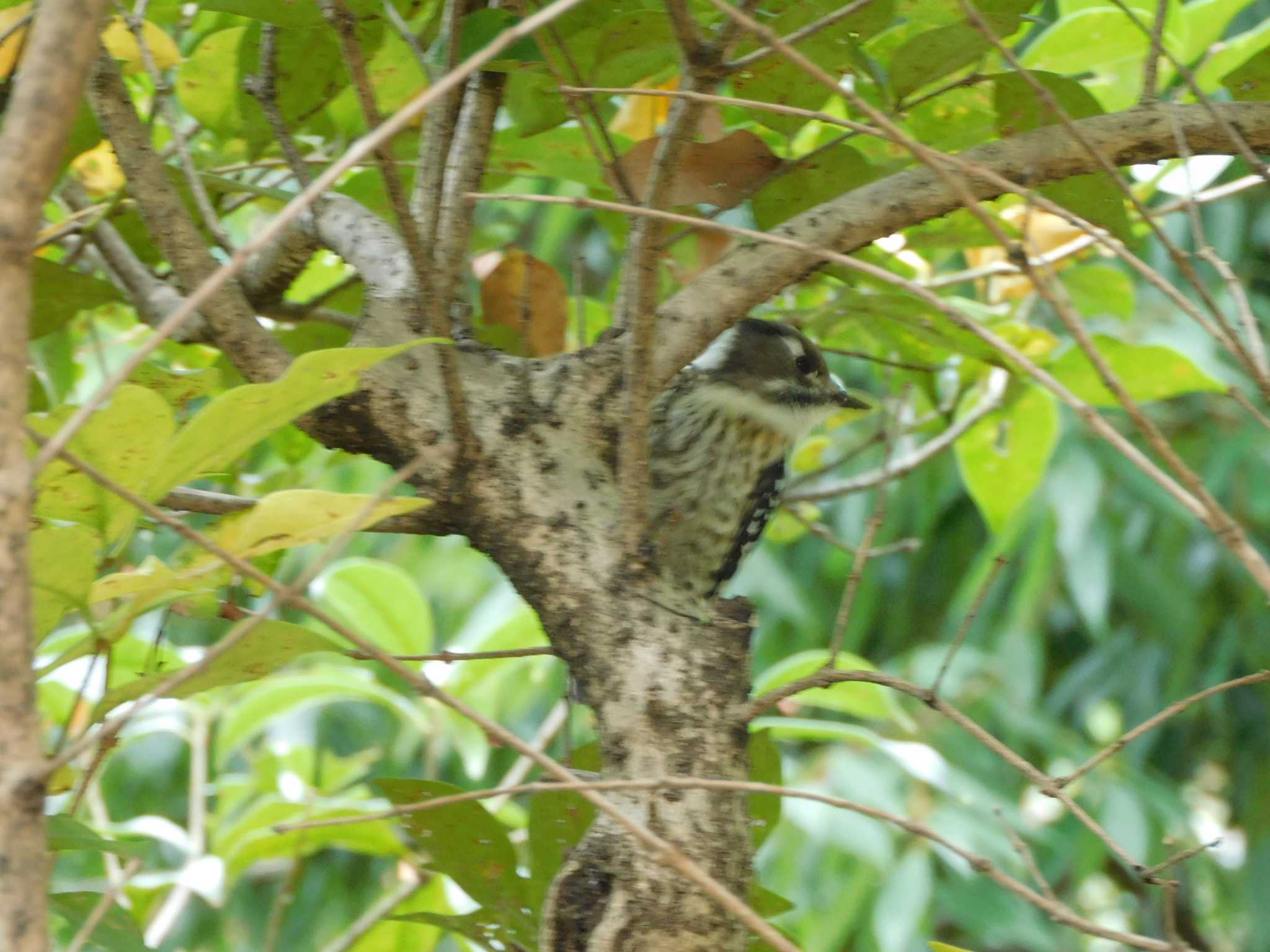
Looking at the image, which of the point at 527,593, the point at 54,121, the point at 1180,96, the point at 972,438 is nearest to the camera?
the point at 54,121

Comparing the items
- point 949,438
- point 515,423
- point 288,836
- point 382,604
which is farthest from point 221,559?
point 949,438

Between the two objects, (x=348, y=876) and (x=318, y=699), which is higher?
(x=318, y=699)

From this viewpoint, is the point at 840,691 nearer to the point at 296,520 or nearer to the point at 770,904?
the point at 770,904

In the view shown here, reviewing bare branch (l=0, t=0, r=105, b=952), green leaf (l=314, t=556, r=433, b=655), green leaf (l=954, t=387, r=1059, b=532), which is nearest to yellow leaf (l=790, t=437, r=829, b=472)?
green leaf (l=954, t=387, r=1059, b=532)

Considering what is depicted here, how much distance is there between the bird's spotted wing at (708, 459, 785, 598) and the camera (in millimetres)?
1882

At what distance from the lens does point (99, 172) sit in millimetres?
1564

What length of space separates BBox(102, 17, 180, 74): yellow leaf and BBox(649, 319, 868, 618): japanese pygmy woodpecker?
777 millimetres

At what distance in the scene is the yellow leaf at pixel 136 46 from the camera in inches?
46.5

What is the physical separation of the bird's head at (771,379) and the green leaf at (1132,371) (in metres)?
0.44

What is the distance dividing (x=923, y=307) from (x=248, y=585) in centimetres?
64

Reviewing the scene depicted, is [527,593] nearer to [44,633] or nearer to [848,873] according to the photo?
[44,633]

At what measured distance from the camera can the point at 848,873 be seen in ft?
11.8

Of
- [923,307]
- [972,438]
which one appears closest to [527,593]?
[923,307]

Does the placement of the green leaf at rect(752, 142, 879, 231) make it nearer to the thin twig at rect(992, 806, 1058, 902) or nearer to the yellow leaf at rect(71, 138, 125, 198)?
the thin twig at rect(992, 806, 1058, 902)
